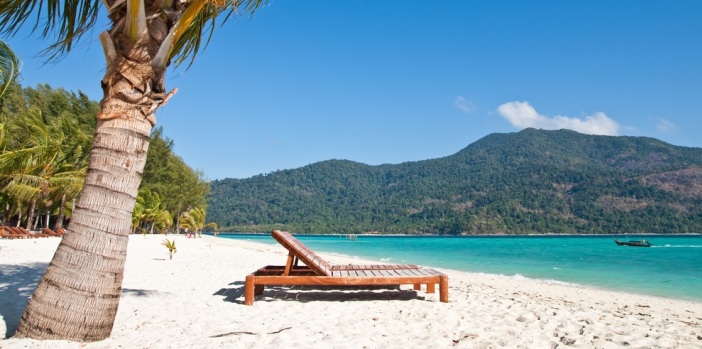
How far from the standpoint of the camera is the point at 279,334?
162 inches

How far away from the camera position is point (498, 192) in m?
118

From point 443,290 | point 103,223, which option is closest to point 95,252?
point 103,223

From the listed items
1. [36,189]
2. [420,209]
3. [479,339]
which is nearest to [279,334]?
[479,339]

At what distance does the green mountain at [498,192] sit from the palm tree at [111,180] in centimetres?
10591

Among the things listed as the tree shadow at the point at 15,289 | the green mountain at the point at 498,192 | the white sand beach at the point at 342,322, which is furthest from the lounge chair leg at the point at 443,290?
the green mountain at the point at 498,192

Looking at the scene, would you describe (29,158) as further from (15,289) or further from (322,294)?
(322,294)

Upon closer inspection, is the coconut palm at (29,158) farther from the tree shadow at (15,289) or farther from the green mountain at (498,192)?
the green mountain at (498,192)

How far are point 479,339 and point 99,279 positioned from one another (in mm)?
3363

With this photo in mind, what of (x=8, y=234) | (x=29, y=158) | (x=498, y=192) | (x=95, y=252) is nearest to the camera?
(x=95, y=252)

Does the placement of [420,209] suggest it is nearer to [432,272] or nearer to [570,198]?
[570,198]

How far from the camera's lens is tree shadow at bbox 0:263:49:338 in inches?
159

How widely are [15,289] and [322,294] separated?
13.7 ft

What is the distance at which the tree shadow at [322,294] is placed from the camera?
6.19 meters

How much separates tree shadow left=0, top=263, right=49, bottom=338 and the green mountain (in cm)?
10359
